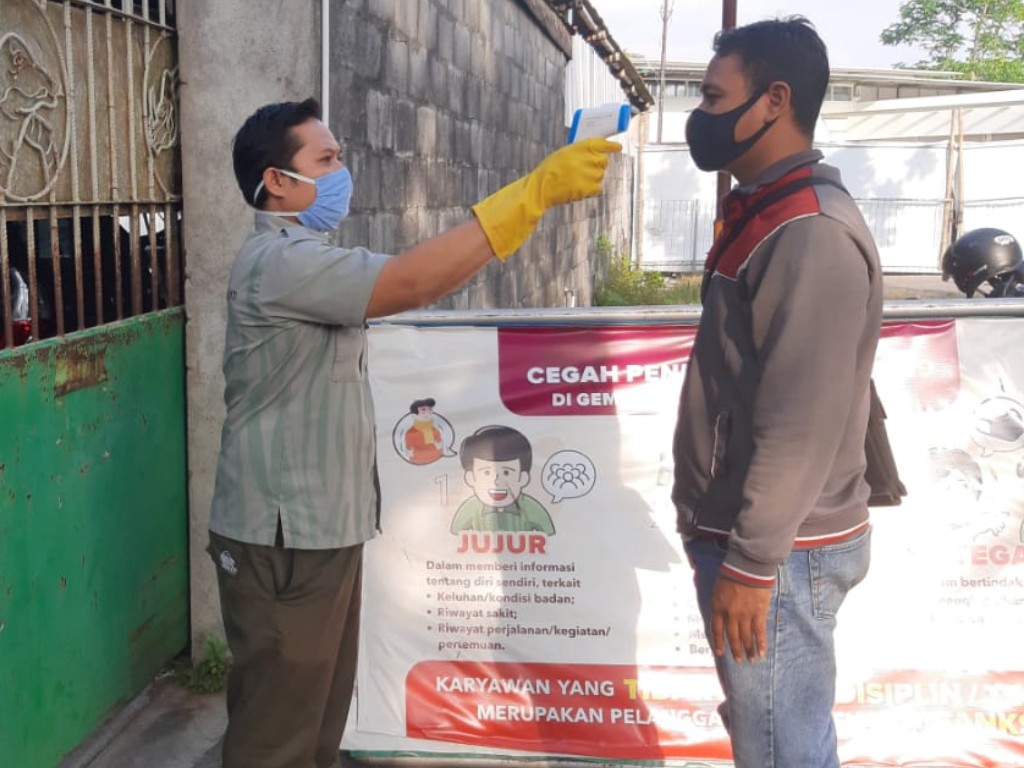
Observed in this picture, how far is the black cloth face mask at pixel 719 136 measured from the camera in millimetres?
2537

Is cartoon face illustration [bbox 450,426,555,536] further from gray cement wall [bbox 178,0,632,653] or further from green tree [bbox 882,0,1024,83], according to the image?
green tree [bbox 882,0,1024,83]

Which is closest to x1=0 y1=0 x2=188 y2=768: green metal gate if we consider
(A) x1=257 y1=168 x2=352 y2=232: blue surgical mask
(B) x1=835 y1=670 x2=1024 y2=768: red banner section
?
(A) x1=257 y1=168 x2=352 y2=232: blue surgical mask

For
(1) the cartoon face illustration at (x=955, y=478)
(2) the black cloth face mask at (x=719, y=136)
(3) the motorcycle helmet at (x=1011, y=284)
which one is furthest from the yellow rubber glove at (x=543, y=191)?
(3) the motorcycle helmet at (x=1011, y=284)

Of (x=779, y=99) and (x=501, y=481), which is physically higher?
(x=779, y=99)

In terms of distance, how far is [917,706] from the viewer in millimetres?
3688

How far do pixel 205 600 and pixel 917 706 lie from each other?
2.56 m

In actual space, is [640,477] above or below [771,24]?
below

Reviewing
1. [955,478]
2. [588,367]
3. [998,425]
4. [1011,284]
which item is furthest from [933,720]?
[1011,284]

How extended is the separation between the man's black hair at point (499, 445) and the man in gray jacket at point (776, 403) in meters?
1.14

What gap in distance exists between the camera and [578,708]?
12.4 feet

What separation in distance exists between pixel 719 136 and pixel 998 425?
1.65 metres

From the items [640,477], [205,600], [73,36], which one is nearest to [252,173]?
[73,36]

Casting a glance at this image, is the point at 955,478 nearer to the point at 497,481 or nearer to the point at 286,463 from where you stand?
the point at 497,481

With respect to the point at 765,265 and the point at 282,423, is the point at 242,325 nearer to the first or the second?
the point at 282,423
